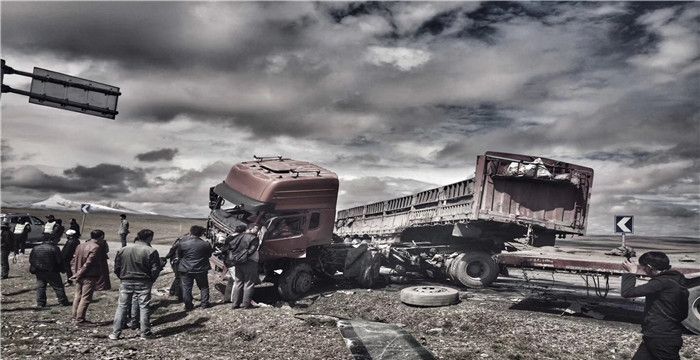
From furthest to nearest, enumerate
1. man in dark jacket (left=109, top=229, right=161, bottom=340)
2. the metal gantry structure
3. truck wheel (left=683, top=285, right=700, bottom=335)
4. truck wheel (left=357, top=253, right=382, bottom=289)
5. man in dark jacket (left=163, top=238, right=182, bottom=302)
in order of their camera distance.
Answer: truck wheel (left=357, top=253, right=382, bottom=289) < man in dark jacket (left=163, top=238, right=182, bottom=302) < truck wheel (left=683, top=285, right=700, bottom=335) < man in dark jacket (left=109, top=229, right=161, bottom=340) < the metal gantry structure

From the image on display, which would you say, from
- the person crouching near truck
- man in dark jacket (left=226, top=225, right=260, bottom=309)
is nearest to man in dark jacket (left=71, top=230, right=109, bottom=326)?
Result: man in dark jacket (left=226, top=225, right=260, bottom=309)

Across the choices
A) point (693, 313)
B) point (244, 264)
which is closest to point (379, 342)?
point (244, 264)

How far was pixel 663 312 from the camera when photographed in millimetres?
4109

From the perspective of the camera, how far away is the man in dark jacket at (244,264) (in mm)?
8344

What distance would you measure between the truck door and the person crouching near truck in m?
6.70

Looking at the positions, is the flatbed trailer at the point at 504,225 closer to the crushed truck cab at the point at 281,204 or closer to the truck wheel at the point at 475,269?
the truck wheel at the point at 475,269

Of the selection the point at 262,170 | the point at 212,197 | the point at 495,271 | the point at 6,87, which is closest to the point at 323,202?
the point at 262,170

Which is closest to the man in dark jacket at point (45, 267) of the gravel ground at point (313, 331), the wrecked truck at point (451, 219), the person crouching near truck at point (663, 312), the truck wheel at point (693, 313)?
Answer: the gravel ground at point (313, 331)

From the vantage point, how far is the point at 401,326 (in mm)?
7684

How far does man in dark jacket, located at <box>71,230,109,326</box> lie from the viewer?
7.19 metres

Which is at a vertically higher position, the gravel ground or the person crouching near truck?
the person crouching near truck

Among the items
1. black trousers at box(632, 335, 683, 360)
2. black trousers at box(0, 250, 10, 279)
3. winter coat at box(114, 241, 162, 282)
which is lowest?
black trousers at box(0, 250, 10, 279)

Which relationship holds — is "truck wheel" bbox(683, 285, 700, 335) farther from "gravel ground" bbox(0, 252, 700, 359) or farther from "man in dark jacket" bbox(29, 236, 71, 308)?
"man in dark jacket" bbox(29, 236, 71, 308)

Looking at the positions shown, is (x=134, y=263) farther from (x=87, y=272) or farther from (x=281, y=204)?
(x=281, y=204)
